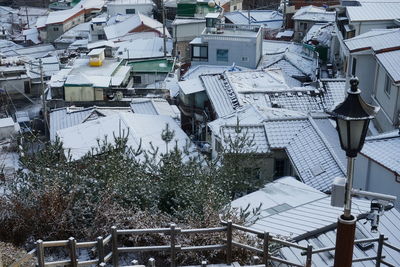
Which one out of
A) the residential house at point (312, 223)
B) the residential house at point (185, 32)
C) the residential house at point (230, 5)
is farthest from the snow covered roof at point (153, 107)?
the residential house at point (230, 5)

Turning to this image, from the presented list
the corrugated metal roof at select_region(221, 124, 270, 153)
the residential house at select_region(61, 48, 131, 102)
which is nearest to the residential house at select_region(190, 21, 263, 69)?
the residential house at select_region(61, 48, 131, 102)

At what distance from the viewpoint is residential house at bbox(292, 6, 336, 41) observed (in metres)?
44.0

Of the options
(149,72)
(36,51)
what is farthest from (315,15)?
(36,51)

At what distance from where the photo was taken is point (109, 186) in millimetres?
10195

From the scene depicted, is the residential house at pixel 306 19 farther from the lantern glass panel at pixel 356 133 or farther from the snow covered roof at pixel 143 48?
the lantern glass panel at pixel 356 133

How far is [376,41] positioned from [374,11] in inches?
300

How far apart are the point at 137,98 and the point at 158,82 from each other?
595 cm

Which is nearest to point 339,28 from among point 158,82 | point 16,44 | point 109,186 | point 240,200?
point 158,82

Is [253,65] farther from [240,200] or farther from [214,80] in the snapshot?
[240,200]

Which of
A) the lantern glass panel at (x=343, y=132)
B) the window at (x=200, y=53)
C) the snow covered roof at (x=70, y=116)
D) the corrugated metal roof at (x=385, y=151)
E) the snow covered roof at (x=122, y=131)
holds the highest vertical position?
the lantern glass panel at (x=343, y=132)

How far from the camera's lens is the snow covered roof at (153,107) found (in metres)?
27.3

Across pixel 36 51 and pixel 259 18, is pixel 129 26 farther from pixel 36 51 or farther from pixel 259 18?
pixel 259 18

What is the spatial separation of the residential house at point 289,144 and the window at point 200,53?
15.4 m

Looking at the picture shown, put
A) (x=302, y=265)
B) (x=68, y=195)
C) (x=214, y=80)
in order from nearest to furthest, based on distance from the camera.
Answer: (x=302, y=265), (x=68, y=195), (x=214, y=80)
